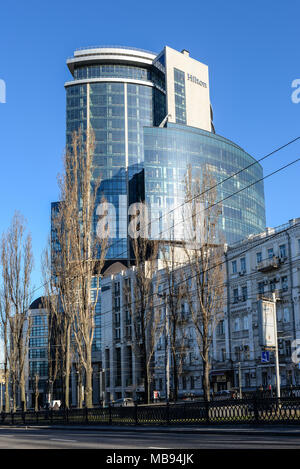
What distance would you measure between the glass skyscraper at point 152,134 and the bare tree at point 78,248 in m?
75.9

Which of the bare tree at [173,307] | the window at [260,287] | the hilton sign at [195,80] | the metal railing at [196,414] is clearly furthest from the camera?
the hilton sign at [195,80]

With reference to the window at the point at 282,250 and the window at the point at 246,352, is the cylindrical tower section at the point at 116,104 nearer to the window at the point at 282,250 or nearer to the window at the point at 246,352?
the window at the point at 246,352

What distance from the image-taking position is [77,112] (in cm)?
14762

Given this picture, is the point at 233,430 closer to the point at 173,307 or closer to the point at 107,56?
the point at 173,307

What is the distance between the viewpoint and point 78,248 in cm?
3869

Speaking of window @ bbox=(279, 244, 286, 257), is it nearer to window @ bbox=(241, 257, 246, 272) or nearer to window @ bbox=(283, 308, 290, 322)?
window @ bbox=(283, 308, 290, 322)

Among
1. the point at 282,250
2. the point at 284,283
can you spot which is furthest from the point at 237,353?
the point at 282,250

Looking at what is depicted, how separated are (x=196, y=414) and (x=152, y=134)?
10194 cm

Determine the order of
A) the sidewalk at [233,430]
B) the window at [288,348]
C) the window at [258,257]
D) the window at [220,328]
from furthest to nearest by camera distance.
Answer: the window at [220,328], the window at [258,257], the window at [288,348], the sidewalk at [233,430]

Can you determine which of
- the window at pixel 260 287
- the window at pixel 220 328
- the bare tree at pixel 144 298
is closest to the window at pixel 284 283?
the window at pixel 260 287

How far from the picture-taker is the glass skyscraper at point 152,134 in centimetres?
12419

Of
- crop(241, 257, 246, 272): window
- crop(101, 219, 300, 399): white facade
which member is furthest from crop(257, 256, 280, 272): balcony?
crop(241, 257, 246, 272): window

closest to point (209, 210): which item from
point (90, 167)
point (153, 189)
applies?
point (90, 167)
